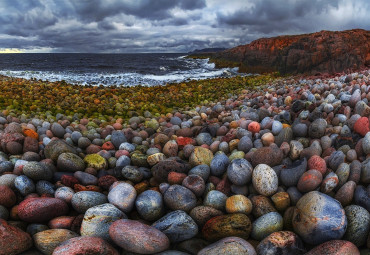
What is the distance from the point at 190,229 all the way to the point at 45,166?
159 cm

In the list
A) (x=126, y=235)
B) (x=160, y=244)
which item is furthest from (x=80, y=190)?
(x=160, y=244)

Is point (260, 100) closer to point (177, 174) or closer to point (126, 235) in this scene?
point (177, 174)

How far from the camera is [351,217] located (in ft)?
6.13

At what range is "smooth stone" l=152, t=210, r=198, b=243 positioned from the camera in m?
1.96

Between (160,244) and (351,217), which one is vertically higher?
(351,217)

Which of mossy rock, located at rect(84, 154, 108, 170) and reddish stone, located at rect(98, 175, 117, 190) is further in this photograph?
mossy rock, located at rect(84, 154, 108, 170)

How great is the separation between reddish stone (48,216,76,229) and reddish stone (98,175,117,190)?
509mm

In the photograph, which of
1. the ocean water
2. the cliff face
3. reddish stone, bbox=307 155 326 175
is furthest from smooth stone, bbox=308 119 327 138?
the cliff face

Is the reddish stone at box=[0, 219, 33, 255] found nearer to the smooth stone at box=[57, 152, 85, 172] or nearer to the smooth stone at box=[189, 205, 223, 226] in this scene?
the smooth stone at box=[57, 152, 85, 172]

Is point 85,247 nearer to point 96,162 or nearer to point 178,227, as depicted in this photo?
point 178,227

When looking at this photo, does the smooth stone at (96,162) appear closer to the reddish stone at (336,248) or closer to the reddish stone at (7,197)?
the reddish stone at (7,197)

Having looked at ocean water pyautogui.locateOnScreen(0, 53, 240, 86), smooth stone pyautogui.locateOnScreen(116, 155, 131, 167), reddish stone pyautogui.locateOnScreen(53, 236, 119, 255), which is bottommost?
reddish stone pyautogui.locateOnScreen(53, 236, 119, 255)

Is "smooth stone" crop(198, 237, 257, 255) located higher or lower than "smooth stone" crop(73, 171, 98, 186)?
lower

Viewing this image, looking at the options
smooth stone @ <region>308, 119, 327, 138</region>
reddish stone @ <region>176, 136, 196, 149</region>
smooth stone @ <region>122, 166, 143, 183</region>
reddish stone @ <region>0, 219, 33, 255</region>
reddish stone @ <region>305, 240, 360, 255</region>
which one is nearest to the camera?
reddish stone @ <region>305, 240, 360, 255</region>
